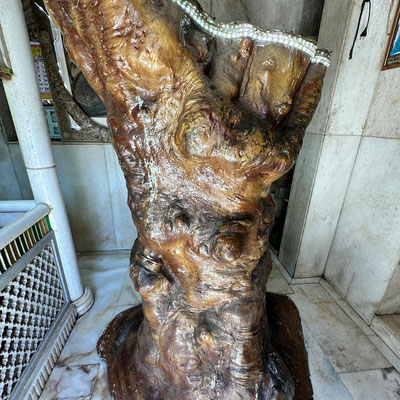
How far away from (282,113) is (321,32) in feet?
5.80

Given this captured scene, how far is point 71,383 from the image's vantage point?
1604mm

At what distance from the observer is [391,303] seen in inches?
78.6

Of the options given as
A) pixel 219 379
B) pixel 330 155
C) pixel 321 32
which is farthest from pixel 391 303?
pixel 321 32

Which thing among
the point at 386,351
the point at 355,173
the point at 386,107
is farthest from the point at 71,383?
the point at 386,107

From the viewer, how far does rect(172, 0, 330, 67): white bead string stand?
960 mm

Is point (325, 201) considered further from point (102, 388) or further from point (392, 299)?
point (102, 388)

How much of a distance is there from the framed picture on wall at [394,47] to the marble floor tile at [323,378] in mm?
2196

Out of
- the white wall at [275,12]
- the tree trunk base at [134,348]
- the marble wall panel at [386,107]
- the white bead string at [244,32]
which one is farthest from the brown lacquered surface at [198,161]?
the white wall at [275,12]

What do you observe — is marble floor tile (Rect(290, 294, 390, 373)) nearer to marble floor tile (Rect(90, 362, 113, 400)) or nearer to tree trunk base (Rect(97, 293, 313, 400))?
tree trunk base (Rect(97, 293, 313, 400))

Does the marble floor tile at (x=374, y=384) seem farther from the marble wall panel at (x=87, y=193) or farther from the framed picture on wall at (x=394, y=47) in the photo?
the marble wall panel at (x=87, y=193)

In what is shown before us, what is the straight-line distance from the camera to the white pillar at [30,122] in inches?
57.0

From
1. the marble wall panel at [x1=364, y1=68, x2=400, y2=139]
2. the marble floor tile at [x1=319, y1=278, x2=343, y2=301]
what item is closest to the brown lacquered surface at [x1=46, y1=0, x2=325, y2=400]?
the marble wall panel at [x1=364, y1=68, x2=400, y2=139]

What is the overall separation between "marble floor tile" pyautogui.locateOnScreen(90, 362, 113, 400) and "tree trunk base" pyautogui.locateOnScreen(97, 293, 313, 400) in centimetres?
8

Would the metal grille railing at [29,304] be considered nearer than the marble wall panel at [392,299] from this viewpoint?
Yes
